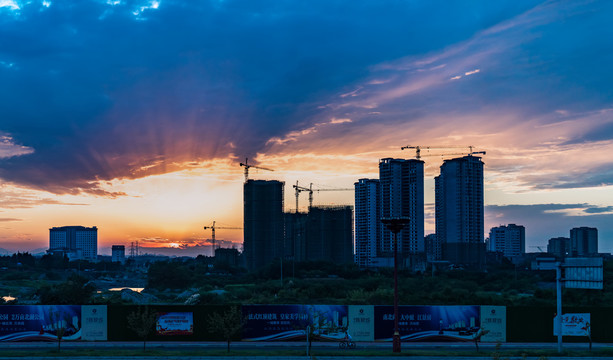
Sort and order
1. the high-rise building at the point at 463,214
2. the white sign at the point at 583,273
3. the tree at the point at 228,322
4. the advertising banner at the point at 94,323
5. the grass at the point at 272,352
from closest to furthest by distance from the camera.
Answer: the grass at the point at 272,352 < the white sign at the point at 583,273 < the tree at the point at 228,322 < the advertising banner at the point at 94,323 < the high-rise building at the point at 463,214

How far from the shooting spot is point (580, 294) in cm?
7612

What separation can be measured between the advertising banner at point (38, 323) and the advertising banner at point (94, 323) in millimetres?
364

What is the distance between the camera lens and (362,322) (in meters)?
40.3

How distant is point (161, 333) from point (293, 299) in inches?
1230

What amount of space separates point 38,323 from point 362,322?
23146 mm

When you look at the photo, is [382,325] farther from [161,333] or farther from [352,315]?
[161,333]

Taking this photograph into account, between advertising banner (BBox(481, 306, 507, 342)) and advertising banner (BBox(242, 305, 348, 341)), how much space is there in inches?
397

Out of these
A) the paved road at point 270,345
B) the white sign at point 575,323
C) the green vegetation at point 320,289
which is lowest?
the green vegetation at point 320,289

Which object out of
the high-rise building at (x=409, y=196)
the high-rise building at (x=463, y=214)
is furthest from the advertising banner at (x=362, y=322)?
the high-rise building at (x=409, y=196)

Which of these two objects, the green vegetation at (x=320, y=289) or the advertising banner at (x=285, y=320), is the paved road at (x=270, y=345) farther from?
the green vegetation at (x=320, y=289)

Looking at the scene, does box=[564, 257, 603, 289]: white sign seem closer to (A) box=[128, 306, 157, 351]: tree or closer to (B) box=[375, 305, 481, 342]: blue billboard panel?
(B) box=[375, 305, 481, 342]: blue billboard panel

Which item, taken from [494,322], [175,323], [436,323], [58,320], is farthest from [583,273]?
[58,320]

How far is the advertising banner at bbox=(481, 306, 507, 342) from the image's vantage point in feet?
133

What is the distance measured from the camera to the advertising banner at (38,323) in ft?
131
